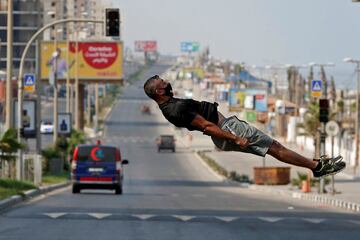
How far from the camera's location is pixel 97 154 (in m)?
45.0

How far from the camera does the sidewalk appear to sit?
1724 inches

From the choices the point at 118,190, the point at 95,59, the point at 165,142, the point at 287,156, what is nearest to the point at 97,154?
the point at 118,190

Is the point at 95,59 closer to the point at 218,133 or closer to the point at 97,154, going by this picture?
the point at 97,154

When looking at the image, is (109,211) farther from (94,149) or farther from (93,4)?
(93,4)

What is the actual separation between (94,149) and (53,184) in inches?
283

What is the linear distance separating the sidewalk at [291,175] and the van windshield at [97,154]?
752 centimetres

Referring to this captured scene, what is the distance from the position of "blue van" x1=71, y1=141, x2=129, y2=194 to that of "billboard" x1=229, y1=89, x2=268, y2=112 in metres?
98.7

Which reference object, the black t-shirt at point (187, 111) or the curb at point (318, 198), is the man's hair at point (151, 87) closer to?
the black t-shirt at point (187, 111)

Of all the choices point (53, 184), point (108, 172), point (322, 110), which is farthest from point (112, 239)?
point (53, 184)

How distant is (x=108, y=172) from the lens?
44938 millimetres

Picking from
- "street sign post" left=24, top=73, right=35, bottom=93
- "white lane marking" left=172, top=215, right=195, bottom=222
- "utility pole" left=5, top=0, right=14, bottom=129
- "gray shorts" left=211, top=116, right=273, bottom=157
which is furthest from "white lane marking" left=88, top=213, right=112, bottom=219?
"street sign post" left=24, top=73, right=35, bottom=93

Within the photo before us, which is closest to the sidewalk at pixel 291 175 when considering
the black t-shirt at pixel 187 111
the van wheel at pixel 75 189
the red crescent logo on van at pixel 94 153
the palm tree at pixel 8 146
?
the red crescent logo on van at pixel 94 153

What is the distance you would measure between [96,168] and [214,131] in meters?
32.0

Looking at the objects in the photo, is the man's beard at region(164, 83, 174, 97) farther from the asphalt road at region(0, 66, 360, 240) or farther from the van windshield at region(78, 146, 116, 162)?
the van windshield at region(78, 146, 116, 162)
